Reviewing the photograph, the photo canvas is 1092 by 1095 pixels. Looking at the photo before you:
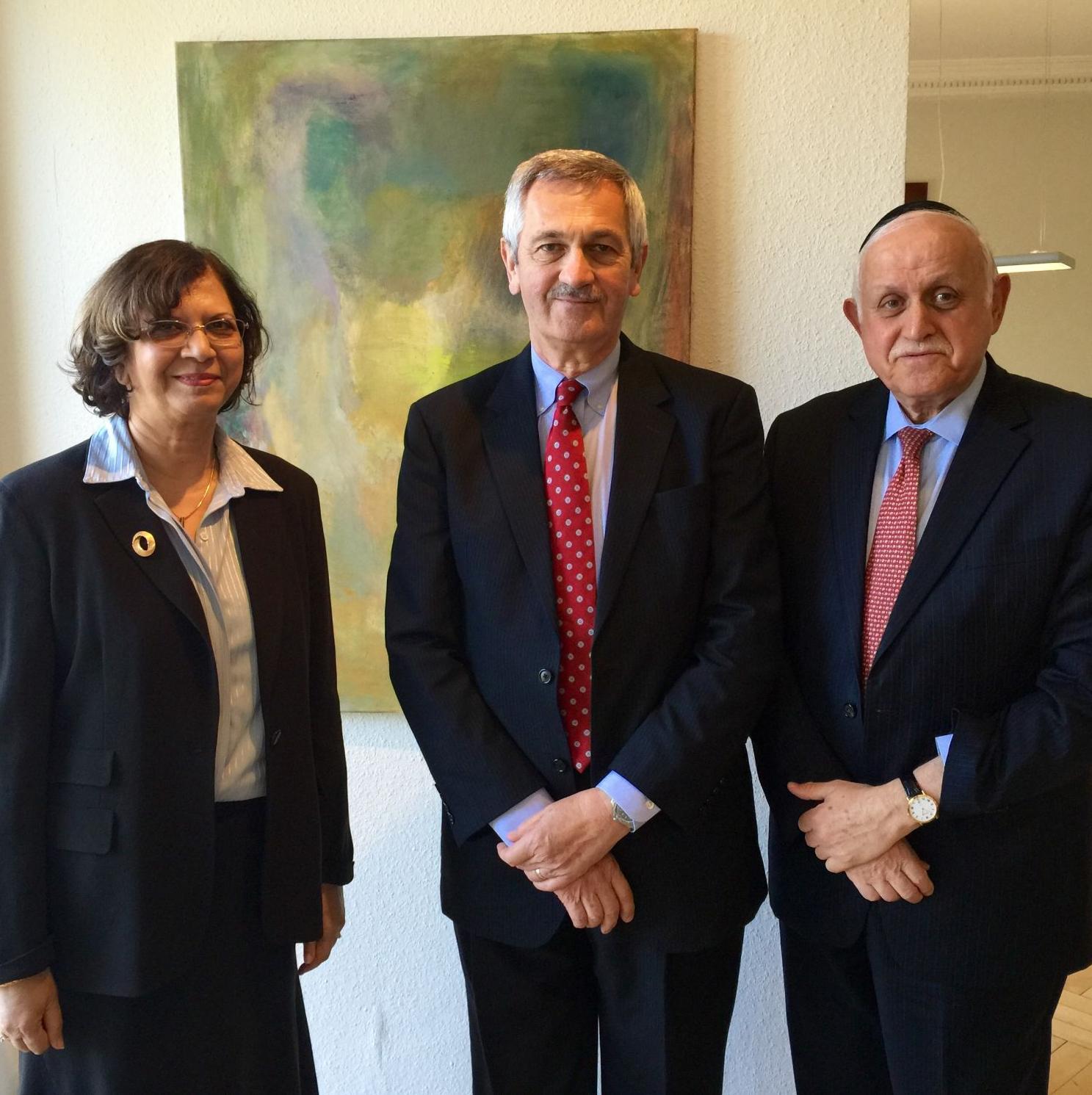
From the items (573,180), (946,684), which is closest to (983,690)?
(946,684)

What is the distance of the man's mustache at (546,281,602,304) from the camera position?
63.9 inches

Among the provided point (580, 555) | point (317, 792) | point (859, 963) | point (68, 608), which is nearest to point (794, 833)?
point (859, 963)

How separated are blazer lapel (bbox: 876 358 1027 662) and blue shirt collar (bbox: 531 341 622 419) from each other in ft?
1.78

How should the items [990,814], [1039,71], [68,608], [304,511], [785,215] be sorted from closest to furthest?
[68,608]
[990,814]
[304,511]
[785,215]
[1039,71]

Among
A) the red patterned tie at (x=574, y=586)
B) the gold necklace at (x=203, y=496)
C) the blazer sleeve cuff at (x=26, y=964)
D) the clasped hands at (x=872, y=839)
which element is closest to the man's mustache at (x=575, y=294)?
the red patterned tie at (x=574, y=586)

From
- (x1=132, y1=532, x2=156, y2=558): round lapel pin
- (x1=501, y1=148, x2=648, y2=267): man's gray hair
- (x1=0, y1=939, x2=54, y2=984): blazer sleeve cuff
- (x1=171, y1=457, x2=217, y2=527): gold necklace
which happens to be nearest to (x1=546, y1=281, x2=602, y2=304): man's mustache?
(x1=501, y1=148, x2=648, y2=267): man's gray hair

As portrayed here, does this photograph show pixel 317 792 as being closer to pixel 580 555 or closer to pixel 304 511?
pixel 304 511

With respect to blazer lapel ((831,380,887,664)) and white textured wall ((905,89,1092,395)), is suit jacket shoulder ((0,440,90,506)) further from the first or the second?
white textured wall ((905,89,1092,395))

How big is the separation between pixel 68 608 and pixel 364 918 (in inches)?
52.8

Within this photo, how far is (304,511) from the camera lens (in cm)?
174

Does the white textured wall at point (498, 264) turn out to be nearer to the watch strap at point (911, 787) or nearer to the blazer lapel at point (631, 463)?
the blazer lapel at point (631, 463)

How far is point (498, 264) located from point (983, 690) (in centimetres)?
129

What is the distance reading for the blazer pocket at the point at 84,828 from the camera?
4.70 feet

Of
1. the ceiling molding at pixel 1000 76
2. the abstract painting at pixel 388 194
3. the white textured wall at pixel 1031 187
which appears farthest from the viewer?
the white textured wall at pixel 1031 187
